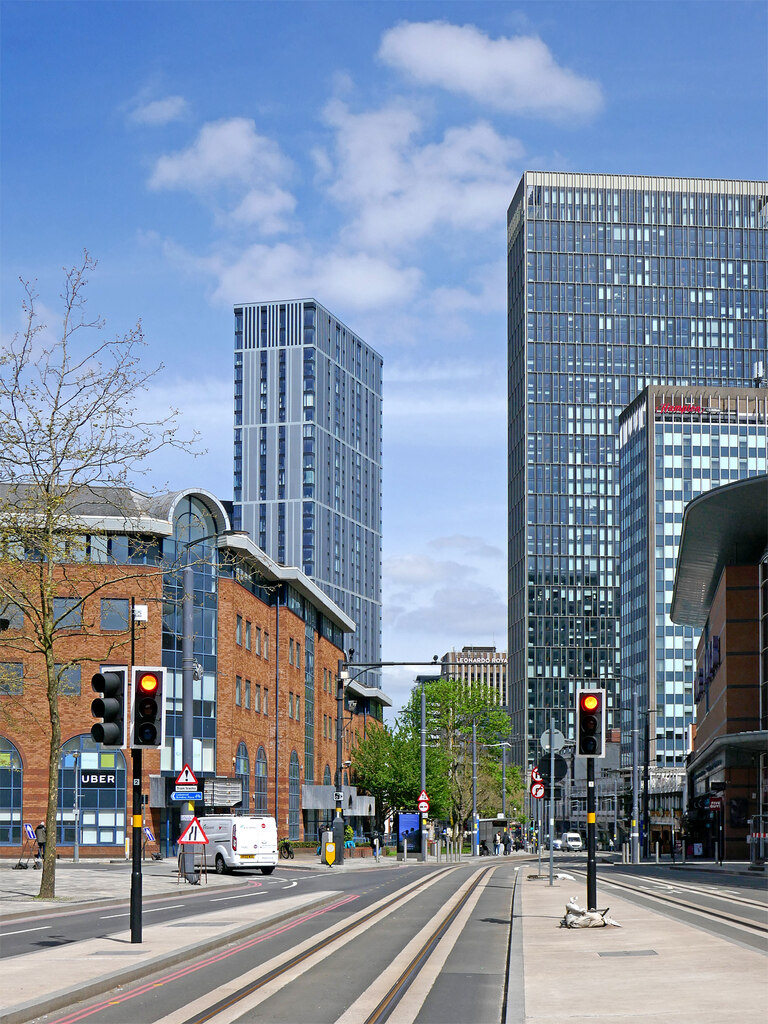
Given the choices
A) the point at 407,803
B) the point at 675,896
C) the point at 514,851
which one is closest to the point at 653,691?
the point at 514,851

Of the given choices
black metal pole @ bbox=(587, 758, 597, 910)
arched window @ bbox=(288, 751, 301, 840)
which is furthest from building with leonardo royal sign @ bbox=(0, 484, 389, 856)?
black metal pole @ bbox=(587, 758, 597, 910)

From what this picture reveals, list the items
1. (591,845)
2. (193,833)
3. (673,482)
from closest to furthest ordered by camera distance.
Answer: (591,845)
(193,833)
(673,482)

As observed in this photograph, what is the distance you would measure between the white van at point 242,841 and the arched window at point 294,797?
3467 centimetres

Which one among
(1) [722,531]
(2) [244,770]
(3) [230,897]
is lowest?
(2) [244,770]

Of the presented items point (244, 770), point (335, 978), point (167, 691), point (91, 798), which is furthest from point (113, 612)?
point (335, 978)

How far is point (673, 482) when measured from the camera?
564 ft

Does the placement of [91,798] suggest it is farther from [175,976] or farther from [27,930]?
[175,976]

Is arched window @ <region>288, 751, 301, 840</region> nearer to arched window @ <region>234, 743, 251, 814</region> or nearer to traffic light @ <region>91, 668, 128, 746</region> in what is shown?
arched window @ <region>234, 743, 251, 814</region>

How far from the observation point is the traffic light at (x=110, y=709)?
53.4ft

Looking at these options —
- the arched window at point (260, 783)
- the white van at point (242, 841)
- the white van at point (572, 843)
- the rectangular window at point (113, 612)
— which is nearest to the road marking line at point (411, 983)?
the white van at point (242, 841)

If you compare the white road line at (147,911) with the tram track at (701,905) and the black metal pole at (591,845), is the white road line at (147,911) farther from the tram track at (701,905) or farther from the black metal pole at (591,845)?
the tram track at (701,905)

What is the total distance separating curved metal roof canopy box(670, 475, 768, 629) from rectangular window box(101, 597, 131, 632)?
31555 millimetres

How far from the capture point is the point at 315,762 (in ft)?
292

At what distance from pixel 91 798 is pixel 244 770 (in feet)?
34.3
